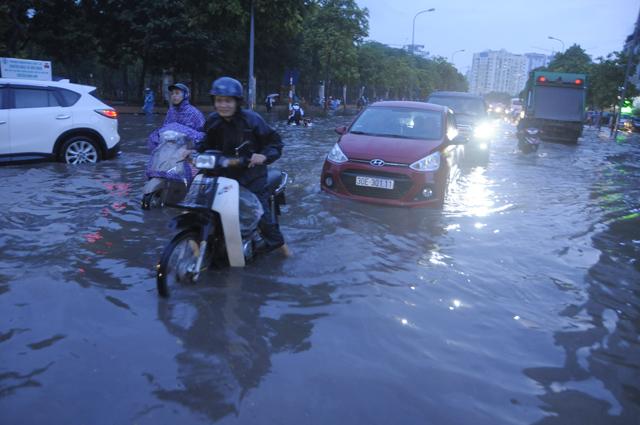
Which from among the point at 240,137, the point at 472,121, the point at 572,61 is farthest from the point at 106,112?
the point at 572,61

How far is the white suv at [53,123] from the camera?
9.55 meters

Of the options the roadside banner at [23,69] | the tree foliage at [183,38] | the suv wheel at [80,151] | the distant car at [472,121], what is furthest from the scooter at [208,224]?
the tree foliage at [183,38]

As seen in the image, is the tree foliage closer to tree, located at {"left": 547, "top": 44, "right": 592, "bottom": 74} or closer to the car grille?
the car grille

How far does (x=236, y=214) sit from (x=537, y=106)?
78.9 feet

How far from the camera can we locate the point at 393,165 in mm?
7832

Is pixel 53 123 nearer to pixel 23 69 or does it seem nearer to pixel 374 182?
pixel 374 182

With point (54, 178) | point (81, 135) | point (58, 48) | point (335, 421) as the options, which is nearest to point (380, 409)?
point (335, 421)

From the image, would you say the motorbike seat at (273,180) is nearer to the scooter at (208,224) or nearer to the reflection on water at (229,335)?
the scooter at (208,224)

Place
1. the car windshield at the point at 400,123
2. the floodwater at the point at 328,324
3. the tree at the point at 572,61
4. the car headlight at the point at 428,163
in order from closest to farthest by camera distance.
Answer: the floodwater at the point at 328,324 < the car headlight at the point at 428,163 < the car windshield at the point at 400,123 < the tree at the point at 572,61

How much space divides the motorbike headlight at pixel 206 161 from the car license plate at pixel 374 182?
12.2 feet

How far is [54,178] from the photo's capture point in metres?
9.21

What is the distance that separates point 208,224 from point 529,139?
628 inches

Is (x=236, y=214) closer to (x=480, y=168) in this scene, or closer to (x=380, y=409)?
(x=380, y=409)

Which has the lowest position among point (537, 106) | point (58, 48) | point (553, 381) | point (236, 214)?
point (553, 381)
